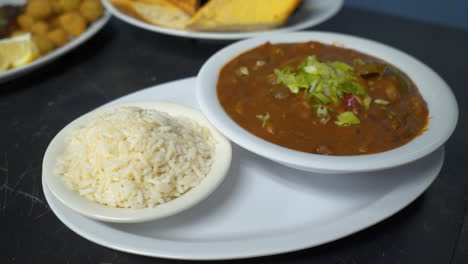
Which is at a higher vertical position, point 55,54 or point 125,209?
point 125,209

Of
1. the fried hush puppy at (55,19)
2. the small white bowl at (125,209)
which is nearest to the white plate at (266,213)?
the small white bowl at (125,209)

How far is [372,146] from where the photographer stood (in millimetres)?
A: 1790

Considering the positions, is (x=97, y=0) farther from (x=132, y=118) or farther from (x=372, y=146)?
(x=372, y=146)

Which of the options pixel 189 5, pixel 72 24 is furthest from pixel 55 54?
pixel 189 5

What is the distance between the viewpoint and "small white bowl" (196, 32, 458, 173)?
66.1 inches

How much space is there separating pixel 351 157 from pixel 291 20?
194cm

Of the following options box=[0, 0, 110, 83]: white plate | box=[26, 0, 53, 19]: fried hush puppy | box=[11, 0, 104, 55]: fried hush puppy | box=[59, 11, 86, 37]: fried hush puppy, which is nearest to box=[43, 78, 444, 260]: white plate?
box=[0, 0, 110, 83]: white plate

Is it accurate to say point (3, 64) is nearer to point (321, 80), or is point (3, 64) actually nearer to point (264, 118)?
point (264, 118)

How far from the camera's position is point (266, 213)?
5.87ft

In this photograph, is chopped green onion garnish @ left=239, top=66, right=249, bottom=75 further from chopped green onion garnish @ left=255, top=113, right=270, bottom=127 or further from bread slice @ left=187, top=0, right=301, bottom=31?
bread slice @ left=187, top=0, right=301, bottom=31

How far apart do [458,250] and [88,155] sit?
1.55 m

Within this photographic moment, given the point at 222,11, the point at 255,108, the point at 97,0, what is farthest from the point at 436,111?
the point at 97,0

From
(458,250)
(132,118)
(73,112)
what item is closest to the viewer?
(458,250)

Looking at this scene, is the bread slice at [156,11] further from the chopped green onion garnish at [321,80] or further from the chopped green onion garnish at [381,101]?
the chopped green onion garnish at [381,101]
